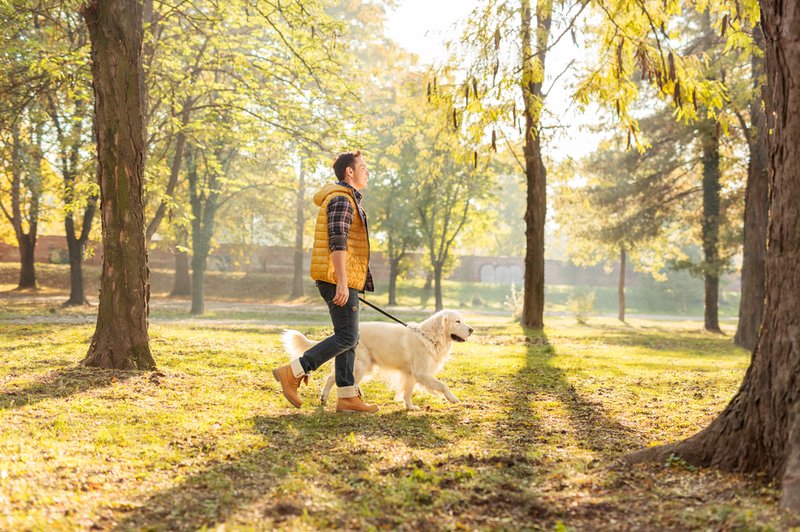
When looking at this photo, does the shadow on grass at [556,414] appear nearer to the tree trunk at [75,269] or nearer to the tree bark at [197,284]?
the tree bark at [197,284]

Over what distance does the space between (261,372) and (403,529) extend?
581cm

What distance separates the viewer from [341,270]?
5676 mm

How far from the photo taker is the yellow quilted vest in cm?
581

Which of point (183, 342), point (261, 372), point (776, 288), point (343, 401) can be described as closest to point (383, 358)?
point (343, 401)

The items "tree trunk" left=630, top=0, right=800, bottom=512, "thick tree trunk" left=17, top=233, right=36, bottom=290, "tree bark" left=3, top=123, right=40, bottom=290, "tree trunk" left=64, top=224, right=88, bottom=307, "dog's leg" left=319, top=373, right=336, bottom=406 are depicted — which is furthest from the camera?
"thick tree trunk" left=17, top=233, right=36, bottom=290


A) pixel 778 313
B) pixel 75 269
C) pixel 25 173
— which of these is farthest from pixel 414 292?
pixel 778 313

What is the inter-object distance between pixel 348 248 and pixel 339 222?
30cm

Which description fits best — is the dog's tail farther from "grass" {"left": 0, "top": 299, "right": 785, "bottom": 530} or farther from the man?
"grass" {"left": 0, "top": 299, "right": 785, "bottom": 530}

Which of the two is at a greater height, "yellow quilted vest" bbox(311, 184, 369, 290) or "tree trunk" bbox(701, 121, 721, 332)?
"tree trunk" bbox(701, 121, 721, 332)

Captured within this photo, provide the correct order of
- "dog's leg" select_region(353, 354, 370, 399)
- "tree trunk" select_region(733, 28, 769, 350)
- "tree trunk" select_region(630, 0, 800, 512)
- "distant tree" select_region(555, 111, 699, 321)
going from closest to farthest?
"tree trunk" select_region(630, 0, 800, 512) → "dog's leg" select_region(353, 354, 370, 399) → "tree trunk" select_region(733, 28, 769, 350) → "distant tree" select_region(555, 111, 699, 321)

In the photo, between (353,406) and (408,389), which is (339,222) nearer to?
(353,406)

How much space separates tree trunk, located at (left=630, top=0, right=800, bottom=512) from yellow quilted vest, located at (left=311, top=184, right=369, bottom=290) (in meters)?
3.18

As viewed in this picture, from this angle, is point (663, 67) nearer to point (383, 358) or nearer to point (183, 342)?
point (383, 358)

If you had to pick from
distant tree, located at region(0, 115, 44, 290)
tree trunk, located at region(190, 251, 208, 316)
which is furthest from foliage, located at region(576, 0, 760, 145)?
tree trunk, located at region(190, 251, 208, 316)
